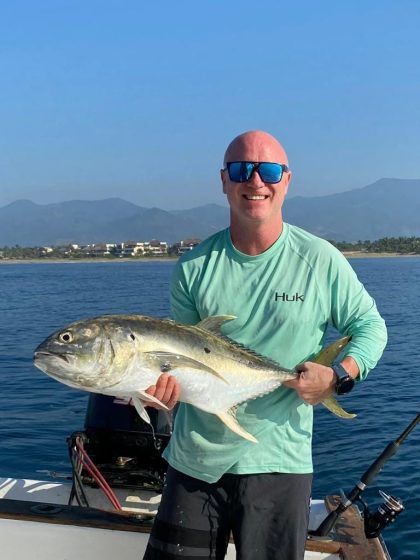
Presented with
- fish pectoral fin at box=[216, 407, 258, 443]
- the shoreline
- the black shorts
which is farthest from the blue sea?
the shoreline

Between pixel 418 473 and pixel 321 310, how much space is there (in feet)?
22.8

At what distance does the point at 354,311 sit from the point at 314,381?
442mm

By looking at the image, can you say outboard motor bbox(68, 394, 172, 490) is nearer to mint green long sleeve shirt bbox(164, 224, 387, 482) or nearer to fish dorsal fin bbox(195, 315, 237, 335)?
mint green long sleeve shirt bbox(164, 224, 387, 482)

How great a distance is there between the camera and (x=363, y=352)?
3273 mm

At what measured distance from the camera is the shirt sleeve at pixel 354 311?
10.8 ft

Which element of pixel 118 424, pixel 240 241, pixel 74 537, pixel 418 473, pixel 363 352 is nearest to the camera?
pixel 363 352

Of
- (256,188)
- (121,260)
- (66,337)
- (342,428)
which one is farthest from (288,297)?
(121,260)

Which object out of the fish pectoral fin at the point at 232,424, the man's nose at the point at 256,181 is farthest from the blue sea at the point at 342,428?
the man's nose at the point at 256,181

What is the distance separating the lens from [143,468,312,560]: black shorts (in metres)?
3.31

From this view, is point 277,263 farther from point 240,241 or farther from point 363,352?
point 363,352

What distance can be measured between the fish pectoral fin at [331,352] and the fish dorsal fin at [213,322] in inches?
19.3

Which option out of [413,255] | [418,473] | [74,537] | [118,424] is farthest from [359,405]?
[413,255]

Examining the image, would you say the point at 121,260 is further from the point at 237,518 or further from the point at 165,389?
the point at 165,389

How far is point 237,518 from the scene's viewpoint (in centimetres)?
336
